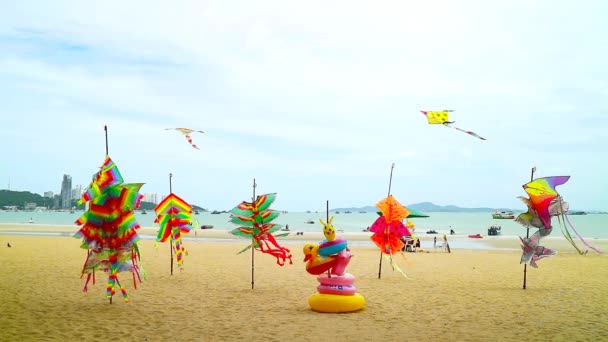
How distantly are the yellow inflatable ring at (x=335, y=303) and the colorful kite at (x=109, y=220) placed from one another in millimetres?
3959

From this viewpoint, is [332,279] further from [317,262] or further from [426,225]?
[426,225]

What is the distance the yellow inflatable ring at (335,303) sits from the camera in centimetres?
1006

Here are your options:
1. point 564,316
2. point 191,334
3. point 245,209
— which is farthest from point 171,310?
point 564,316

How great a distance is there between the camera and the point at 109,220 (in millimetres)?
10211

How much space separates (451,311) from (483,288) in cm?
371

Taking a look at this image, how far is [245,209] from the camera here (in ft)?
40.8

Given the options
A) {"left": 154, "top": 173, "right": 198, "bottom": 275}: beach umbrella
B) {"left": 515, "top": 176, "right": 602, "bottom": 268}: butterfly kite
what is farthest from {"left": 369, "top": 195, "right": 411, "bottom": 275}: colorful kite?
{"left": 154, "top": 173, "right": 198, "bottom": 275}: beach umbrella

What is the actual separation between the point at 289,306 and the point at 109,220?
13.8ft

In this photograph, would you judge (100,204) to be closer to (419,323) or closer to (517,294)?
(419,323)

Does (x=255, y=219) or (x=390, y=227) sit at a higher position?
(x=255, y=219)

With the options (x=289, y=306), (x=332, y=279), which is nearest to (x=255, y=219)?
(x=289, y=306)

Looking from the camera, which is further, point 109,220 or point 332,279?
point 332,279

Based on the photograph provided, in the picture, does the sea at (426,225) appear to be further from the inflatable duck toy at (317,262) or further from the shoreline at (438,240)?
the inflatable duck toy at (317,262)

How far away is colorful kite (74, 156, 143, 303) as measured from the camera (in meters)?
10.2
